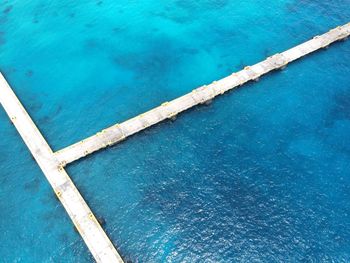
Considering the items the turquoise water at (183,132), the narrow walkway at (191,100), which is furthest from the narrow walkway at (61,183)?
the narrow walkway at (191,100)

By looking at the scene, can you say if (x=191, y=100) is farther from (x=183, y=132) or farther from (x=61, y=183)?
(x=61, y=183)

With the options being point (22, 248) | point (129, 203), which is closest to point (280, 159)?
point (129, 203)

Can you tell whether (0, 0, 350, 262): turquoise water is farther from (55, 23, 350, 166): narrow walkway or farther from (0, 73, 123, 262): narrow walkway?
(55, 23, 350, 166): narrow walkway

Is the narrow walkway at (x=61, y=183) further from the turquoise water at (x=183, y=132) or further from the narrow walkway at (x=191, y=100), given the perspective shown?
the narrow walkway at (x=191, y=100)

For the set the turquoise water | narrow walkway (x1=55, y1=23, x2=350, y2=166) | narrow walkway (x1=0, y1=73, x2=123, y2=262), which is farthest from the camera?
narrow walkway (x1=55, y1=23, x2=350, y2=166)

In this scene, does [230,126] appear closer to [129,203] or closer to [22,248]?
[129,203]

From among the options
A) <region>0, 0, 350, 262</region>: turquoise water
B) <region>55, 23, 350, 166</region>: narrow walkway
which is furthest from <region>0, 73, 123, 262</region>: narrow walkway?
<region>55, 23, 350, 166</region>: narrow walkway

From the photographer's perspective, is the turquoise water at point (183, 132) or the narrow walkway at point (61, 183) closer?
the narrow walkway at point (61, 183)

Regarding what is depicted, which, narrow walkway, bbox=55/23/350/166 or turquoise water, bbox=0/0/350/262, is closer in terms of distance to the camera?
turquoise water, bbox=0/0/350/262
